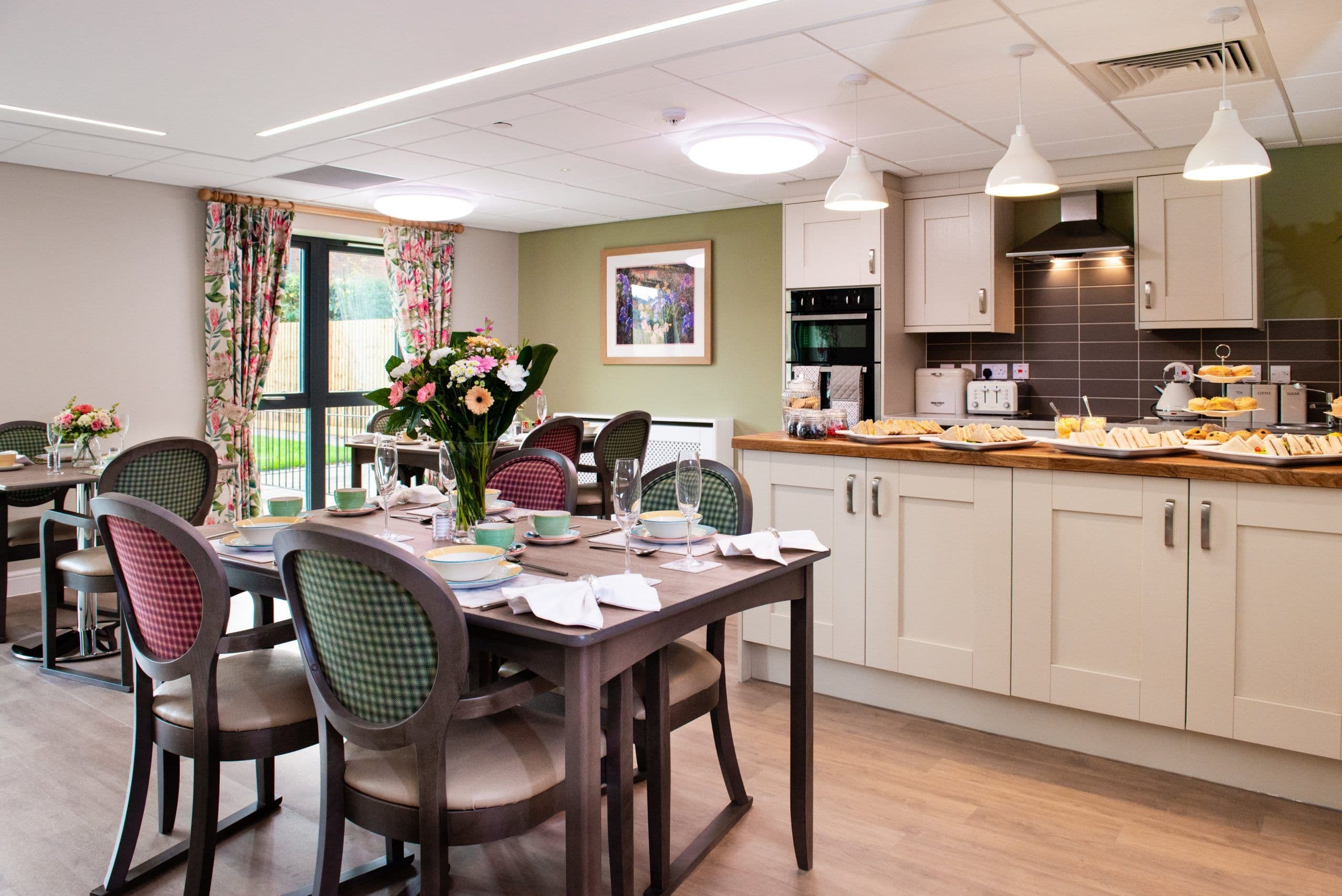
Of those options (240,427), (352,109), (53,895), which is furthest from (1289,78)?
(240,427)

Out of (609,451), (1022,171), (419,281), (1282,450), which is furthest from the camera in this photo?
(419,281)

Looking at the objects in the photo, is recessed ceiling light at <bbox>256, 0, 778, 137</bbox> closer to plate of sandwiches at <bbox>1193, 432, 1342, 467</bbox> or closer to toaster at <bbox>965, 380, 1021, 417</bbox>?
plate of sandwiches at <bbox>1193, 432, 1342, 467</bbox>

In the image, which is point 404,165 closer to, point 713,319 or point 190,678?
point 713,319

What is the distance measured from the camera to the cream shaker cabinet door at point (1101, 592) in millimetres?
2777

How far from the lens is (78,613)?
12.9 ft

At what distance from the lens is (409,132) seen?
4.46 meters

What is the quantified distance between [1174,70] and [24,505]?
538cm

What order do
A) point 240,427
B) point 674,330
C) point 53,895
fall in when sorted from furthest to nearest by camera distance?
point 674,330
point 240,427
point 53,895

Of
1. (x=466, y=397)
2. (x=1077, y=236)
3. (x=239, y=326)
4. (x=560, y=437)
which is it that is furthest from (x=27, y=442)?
(x=1077, y=236)

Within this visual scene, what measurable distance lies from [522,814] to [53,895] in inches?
52.3

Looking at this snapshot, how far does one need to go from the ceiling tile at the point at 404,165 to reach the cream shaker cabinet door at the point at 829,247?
6.65ft

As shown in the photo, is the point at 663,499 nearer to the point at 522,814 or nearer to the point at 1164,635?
the point at 522,814

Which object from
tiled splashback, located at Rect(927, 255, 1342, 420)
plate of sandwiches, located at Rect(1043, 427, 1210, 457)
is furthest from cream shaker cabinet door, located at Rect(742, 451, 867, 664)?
tiled splashback, located at Rect(927, 255, 1342, 420)

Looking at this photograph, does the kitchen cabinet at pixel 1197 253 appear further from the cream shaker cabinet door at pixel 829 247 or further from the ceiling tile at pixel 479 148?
the ceiling tile at pixel 479 148
